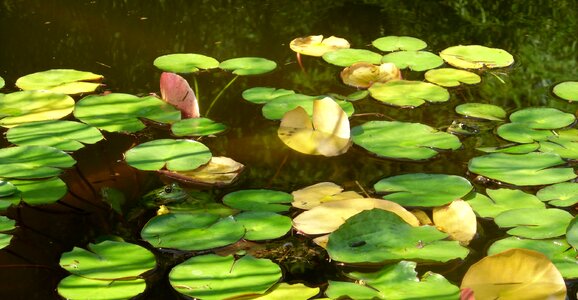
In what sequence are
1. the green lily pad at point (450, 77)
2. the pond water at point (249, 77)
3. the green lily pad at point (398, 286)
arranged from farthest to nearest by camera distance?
the green lily pad at point (450, 77) → the pond water at point (249, 77) → the green lily pad at point (398, 286)

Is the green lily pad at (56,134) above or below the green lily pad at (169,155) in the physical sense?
above

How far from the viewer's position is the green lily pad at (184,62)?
215cm

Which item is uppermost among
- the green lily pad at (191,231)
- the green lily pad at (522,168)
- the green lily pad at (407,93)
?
the green lily pad at (191,231)

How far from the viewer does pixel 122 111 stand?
1892 mm

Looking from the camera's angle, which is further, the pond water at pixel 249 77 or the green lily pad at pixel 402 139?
the green lily pad at pixel 402 139

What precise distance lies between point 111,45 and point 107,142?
1.96 ft

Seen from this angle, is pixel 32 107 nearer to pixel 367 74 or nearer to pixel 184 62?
pixel 184 62

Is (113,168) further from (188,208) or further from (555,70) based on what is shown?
(555,70)

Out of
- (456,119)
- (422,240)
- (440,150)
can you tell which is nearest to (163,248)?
(422,240)

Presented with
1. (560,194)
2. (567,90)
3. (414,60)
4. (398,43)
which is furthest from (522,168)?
(398,43)

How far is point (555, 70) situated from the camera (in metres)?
2.22

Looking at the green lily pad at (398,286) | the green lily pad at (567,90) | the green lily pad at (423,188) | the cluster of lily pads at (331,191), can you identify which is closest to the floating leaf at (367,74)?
the cluster of lily pads at (331,191)

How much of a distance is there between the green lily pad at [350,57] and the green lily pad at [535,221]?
0.81m

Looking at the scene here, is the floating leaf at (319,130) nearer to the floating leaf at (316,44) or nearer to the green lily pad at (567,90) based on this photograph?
the floating leaf at (316,44)
